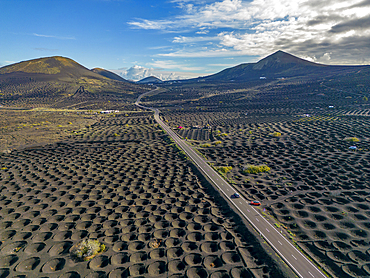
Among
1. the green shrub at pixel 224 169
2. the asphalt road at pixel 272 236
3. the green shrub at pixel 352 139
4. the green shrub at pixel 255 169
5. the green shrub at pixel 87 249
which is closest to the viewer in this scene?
the asphalt road at pixel 272 236

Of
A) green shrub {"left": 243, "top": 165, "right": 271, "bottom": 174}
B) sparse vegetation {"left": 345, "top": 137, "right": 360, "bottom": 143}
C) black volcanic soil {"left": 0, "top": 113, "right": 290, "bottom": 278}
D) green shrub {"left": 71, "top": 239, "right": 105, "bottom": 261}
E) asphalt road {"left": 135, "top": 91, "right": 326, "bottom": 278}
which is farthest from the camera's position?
sparse vegetation {"left": 345, "top": 137, "right": 360, "bottom": 143}

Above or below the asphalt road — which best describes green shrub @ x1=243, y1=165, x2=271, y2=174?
above

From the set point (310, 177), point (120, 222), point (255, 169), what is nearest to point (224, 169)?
point (255, 169)

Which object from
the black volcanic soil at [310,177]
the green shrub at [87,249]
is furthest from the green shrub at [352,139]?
the green shrub at [87,249]

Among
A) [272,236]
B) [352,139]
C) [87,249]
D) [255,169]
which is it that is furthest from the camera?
[352,139]

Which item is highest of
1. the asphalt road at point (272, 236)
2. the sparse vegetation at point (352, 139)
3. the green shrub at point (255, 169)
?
the sparse vegetation at point (352, 139)

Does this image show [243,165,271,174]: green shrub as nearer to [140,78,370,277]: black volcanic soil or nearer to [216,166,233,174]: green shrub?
[140,78,370,277]: black volcanic soil

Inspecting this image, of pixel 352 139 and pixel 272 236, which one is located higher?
pixel 352 139

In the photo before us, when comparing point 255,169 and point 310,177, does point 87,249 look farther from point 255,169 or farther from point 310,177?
point 310,177

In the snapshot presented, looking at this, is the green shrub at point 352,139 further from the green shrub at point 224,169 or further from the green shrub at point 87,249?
the green shrub at point 87,249

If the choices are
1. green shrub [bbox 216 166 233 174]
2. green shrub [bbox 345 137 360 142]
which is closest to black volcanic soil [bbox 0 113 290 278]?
green shrub [bbox 216 166 233 174]
